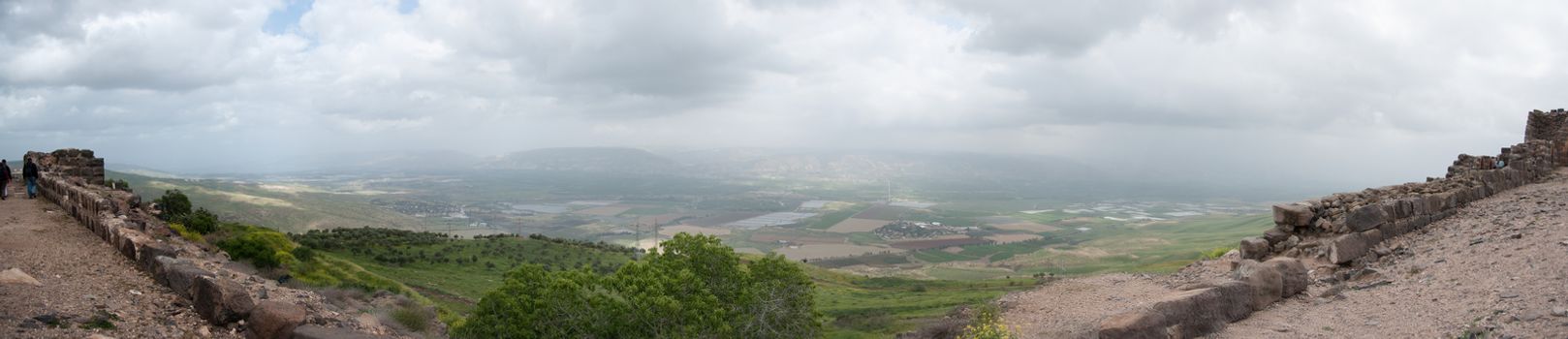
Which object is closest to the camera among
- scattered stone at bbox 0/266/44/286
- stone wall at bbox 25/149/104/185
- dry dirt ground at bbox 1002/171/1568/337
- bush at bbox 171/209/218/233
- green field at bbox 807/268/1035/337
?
scattered stone at bbox 0/266/44/286

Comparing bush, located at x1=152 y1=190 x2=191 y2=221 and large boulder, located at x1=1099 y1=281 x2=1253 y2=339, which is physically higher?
bush, located at x1=152 y1=190 x2=191 y2=221

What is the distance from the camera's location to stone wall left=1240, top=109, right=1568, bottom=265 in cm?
2091

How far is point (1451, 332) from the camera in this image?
13.1 m

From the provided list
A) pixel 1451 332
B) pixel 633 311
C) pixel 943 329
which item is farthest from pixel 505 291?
pixel 1451 332

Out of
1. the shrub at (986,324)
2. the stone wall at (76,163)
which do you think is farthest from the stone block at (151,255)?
the stone wall at (76,163)

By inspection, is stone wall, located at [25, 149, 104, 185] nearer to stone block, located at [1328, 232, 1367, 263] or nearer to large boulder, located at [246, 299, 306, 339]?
large boulder, located at [246, 299, 306, 339]

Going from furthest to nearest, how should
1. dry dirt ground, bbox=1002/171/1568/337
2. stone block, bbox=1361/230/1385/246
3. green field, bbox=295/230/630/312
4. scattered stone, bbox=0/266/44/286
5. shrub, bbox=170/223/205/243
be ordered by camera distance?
green field, bbox=295/230/630/312 → shrub, bbox=170/223/205/243 → stone block, bbox=1361/230/1385/246 → dry dirt ground, bbox=1002/171/1568/337 → scattered stone, bbox=0/266/44/286

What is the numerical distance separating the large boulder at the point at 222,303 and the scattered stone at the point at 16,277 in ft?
11.1

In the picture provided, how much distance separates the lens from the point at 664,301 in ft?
63.6

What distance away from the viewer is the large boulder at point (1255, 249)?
22.7 metres

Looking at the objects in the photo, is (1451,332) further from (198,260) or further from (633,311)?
(198,260)

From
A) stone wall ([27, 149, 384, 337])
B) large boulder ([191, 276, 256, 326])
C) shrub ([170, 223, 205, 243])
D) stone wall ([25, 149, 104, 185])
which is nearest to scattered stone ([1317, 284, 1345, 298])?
stone wall ([27, 149, 384, 337])

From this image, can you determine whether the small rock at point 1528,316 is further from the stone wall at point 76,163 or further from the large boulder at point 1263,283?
the stone wall at point 76,163

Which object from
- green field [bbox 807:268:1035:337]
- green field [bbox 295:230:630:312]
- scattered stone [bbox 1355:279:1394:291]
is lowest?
green field [bbox 807:268:1035:337]
